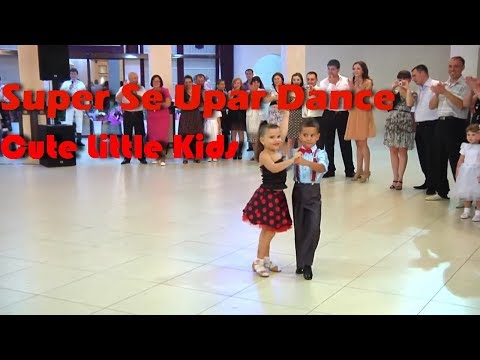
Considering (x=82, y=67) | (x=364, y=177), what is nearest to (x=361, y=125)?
(x=364, y=177)

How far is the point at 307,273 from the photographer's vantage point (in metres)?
3.83

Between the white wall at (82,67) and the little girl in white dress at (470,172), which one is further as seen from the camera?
the white wall at (82,67)

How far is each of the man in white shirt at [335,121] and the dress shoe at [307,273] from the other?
4172mm

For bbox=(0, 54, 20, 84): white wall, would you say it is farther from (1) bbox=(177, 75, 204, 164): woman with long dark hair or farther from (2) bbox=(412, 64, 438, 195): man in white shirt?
(2) bbox=(412, 64, 438, 195): man in white shirt

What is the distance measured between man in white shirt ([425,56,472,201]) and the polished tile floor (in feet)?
1.13

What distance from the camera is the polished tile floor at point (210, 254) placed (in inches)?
135

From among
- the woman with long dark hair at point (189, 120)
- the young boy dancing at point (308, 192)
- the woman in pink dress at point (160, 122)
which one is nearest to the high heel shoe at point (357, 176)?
the woman with long dark hair at point (189, 120)

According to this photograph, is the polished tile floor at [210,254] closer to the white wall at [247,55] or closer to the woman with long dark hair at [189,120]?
the woman with long dark hair at [189,120]

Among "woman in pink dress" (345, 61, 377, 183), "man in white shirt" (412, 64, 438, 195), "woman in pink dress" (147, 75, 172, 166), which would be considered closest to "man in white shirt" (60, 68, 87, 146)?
"woman in pink dress" (147, 75, 172, 166)

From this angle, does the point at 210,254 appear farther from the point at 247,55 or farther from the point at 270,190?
the point at 247,55

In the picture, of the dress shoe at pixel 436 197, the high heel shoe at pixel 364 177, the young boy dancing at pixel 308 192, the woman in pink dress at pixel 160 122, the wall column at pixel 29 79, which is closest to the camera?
the young boy dancing at pixel 308 192

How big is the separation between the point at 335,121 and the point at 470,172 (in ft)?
9.05
